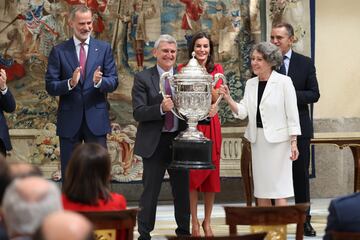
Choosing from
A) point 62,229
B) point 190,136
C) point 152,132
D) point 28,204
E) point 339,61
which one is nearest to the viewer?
point 62,229

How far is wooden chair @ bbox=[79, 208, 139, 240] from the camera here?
548cm

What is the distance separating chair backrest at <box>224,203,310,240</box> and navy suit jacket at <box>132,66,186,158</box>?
3.35 meters

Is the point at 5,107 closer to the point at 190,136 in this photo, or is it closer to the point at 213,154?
the point at 213,154

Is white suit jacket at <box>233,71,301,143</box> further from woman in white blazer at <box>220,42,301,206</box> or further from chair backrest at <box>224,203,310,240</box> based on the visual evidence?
chair backrest at <box>224,203,310,240</box>

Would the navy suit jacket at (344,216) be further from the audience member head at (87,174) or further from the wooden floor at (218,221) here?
the wooden floor at (218,221)

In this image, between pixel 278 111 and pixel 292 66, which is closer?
pixel 278 111

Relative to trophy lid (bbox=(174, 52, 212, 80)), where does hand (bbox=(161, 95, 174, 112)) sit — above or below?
below

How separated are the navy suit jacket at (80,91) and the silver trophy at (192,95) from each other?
40.3 inches

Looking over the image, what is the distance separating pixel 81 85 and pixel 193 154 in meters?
1.54

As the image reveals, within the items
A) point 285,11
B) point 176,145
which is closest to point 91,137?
point 176,145

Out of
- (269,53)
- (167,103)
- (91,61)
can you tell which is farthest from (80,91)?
(269,53)

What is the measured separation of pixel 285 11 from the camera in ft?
42.2

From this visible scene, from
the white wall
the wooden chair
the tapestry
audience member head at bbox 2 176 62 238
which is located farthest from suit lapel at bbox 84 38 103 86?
audience member head at bbox 2 176 62 238

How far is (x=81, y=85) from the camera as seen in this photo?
9.35 m
